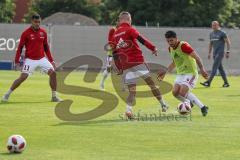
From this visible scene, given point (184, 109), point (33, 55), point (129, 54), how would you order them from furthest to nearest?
point (33, 55) < point (129, 54) < point (184, 109)

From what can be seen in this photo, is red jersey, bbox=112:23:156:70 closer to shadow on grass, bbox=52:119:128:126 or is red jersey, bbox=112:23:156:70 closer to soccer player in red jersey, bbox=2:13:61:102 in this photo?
shadow on grass, bbox=52:119:128:126

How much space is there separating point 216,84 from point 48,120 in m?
13.6

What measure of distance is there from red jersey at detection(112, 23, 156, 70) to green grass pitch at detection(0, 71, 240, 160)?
1.22m

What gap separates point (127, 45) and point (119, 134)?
136 inches

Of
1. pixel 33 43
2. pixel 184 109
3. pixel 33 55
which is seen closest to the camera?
pixel 184 109

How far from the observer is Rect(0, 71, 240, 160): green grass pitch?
10.5 m

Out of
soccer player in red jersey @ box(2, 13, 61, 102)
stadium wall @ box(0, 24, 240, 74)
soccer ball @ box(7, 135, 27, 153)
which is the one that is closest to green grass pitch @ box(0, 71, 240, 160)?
soccer ball @ box(7, 135, 27, 153)

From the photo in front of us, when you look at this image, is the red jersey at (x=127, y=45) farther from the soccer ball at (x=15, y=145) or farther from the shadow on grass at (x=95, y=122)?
the soccer ball at (x=15, y=145)

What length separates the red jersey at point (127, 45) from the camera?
15.5 metres

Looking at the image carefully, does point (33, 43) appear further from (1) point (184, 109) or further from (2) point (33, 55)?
(1) point (184, 109)

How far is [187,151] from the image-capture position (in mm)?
10844

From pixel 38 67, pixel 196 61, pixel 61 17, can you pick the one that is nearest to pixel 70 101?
pixel 38 67

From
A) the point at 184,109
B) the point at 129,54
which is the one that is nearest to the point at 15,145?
the point at 184,109

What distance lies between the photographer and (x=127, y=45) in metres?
15.6
